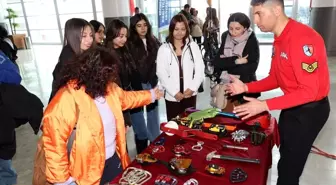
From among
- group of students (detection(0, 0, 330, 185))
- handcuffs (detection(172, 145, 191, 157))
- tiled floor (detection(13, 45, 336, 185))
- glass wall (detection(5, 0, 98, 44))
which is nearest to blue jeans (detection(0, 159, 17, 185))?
tiled floor (detection(13, 45, 336, 185))

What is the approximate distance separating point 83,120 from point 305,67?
1.06 metres

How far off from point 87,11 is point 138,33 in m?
8.81

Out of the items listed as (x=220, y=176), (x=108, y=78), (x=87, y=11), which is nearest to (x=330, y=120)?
(x=220, y=176)

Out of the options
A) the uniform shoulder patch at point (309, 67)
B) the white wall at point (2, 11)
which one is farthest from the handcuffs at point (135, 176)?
the white wall at point (2, 11)

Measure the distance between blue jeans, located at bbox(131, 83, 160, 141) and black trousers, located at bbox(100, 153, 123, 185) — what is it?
1012mm

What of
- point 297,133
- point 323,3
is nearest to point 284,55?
point 297,133

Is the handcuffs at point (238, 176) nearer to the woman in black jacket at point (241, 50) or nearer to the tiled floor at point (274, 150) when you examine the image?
the tiled floor at point (274, 150)

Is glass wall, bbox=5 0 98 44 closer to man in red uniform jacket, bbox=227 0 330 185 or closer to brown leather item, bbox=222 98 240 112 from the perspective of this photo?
brown leather item, bbox=222 98 240 112

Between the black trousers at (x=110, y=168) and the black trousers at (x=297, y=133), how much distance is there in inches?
37.2

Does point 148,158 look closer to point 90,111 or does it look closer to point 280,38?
point 90,111

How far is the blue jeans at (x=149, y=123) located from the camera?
2461 mm

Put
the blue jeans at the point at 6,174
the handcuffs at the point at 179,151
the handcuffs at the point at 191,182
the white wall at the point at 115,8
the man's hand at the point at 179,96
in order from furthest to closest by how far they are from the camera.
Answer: the white wall at the point at 115,8 < the man's hand at the point at 179,96 < the blue jeans at the point at 6,174 < the handcuffs at the point at 179,151 < the handcuffs at the point at 191,182

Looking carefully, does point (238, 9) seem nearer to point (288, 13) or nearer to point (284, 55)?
point (288, 13)

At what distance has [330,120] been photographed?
317cm
